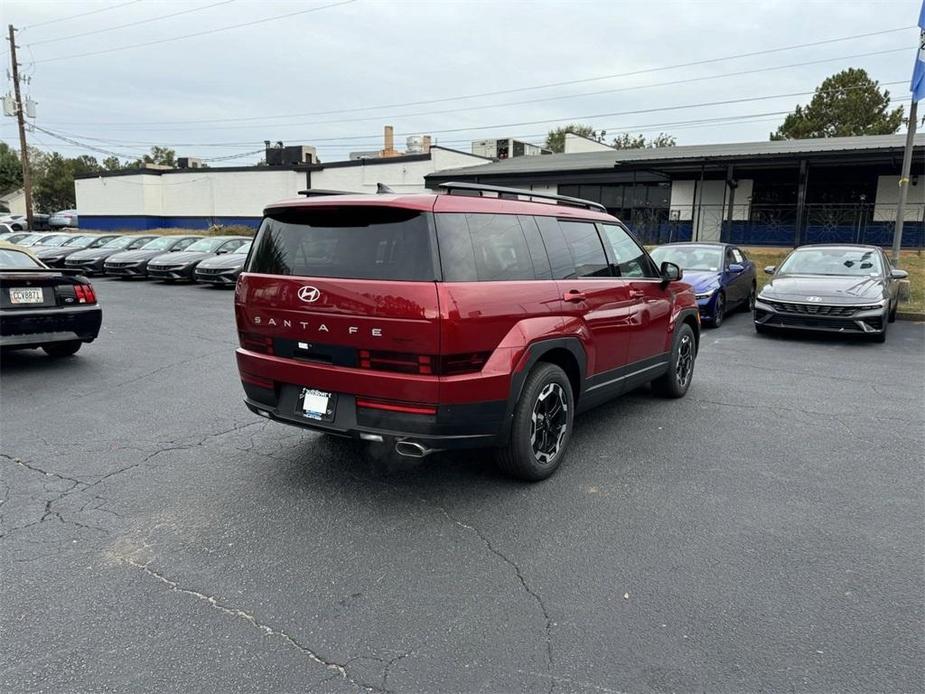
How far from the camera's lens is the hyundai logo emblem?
382 centimetres

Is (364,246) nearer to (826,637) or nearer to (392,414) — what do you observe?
(392,414)

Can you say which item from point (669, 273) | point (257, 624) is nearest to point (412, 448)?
point (257, 624)

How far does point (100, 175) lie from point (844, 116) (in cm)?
5317

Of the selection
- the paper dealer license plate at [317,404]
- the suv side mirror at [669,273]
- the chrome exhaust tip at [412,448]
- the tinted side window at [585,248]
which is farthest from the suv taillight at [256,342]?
the suv side mirror at [669,273]

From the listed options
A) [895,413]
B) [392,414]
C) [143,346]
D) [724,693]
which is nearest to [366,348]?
[392,414]

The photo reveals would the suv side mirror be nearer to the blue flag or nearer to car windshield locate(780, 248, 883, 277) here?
car windshield locate(780, 248, 883, 277)

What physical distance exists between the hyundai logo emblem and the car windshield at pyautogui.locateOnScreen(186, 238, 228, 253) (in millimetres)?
17009

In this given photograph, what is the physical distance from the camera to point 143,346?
8.97m

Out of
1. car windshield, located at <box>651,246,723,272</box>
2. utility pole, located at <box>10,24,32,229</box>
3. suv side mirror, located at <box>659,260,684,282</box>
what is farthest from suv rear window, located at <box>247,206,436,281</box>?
utility pole, located at <box>10,24,32,229</box>

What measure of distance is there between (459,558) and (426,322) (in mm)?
1256

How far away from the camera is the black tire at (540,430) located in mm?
4012

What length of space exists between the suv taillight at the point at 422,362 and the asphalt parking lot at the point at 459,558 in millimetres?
891

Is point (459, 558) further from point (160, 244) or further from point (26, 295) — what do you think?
point (160, 244)

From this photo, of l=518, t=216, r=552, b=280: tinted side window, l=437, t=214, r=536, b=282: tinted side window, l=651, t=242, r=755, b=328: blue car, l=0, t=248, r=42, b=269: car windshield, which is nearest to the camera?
l=437, t=214, r=536, b=282: tinted side window
